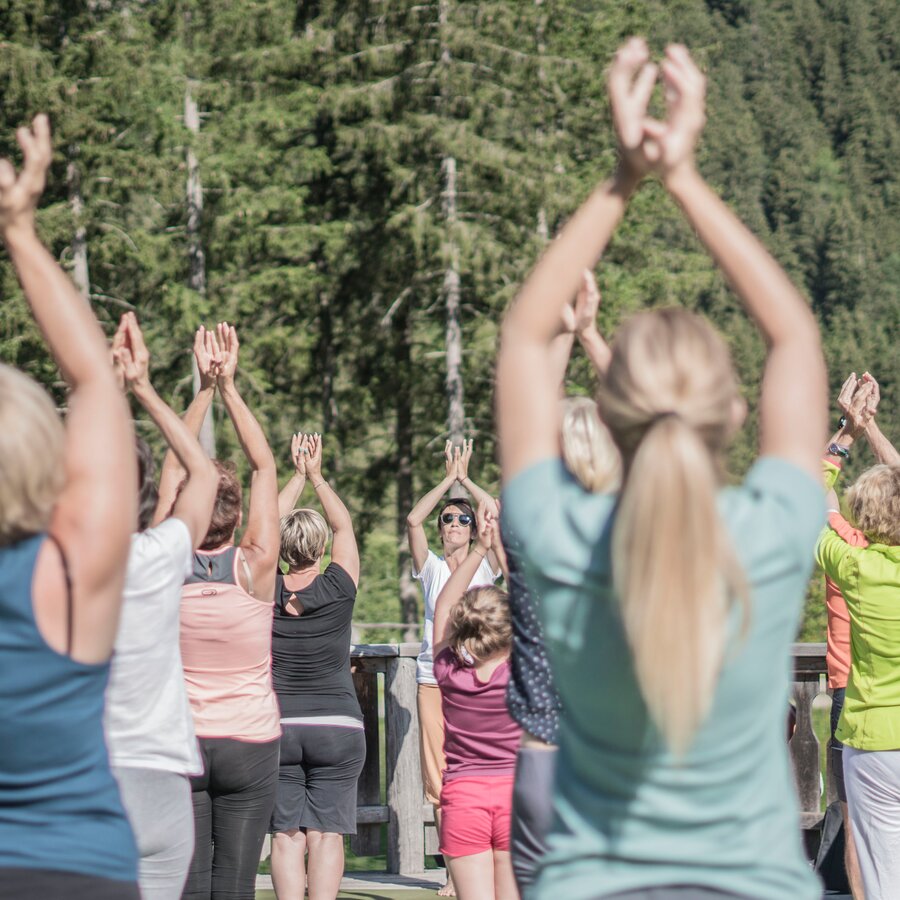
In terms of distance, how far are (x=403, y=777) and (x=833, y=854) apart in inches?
102

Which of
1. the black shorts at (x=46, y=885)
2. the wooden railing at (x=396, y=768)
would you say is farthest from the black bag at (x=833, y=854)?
the black shorts at (x=46, y=885)

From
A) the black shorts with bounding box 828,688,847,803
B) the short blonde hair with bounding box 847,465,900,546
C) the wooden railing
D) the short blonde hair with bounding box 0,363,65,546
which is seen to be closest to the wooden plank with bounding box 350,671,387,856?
the wooden railing

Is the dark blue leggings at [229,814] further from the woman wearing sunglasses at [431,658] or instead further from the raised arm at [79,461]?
the woman wearing sunglasses at [431,658]

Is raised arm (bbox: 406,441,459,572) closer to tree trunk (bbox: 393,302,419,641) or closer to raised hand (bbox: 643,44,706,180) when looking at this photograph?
raised hand (bbox: 643,44,706,180)

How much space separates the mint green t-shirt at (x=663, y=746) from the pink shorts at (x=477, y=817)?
2866 millimetres

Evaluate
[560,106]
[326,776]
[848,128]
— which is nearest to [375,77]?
[560,106]

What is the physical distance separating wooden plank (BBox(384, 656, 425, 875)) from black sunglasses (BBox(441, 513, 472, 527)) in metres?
0.99

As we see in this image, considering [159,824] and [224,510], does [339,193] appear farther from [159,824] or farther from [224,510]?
[159,824]

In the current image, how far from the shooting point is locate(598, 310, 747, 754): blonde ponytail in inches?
84.0

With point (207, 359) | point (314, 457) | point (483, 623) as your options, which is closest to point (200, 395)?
point (207, 359)

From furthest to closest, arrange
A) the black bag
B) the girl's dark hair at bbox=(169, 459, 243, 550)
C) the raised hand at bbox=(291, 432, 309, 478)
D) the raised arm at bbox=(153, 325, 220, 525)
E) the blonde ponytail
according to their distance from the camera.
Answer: the black bag < the raised hand at bbox=(291, 432, 309, 478) < the girl's dark hair at bbox=(169, 459, 243, 550) < the raised arm at bbox=(153, 325, 220, 525) < the blonde ponytail

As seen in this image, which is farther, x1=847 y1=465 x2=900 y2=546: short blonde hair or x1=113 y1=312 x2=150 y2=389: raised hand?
x1=847 y1=465 x2=900 y2=546: short blonde hair

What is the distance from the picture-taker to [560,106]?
30875 mm

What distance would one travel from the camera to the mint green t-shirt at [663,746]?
7.34ft
